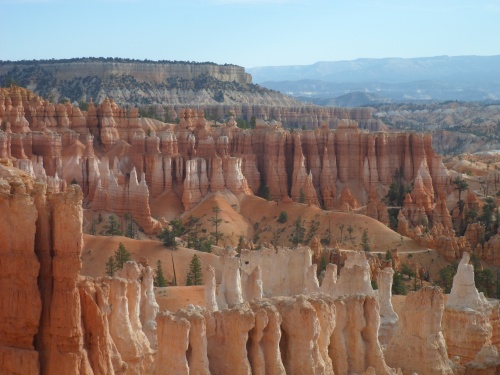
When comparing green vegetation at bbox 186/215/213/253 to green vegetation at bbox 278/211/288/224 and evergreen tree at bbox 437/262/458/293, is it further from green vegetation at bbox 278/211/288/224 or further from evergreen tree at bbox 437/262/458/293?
evergreen tree at bbox 437/262/458/293

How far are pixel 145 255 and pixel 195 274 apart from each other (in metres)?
5.52

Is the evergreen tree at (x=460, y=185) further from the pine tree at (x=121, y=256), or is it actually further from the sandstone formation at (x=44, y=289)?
the sandstone formation at (x=44, y=289)

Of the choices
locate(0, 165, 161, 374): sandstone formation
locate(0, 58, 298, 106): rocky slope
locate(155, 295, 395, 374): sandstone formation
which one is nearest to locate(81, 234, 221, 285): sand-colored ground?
locate(155, 295, 395, 374): sandstone formation

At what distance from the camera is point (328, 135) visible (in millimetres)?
77188

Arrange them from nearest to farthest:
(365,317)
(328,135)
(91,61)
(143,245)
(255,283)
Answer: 1. (365,317)
2. (255,283)
3. (143,245)
4. (328,135)
5. (91,61)

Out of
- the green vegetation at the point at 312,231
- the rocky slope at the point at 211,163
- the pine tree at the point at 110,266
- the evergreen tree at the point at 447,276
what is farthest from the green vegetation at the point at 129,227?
the evergreen tree at the point at 447,276

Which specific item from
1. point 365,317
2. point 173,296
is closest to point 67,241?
point 365,317

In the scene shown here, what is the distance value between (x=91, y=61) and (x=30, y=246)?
14865 centimetres

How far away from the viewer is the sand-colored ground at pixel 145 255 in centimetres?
4791

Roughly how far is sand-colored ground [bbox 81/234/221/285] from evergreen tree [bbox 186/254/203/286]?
3.05 ft

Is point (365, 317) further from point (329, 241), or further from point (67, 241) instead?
point (329, 241)

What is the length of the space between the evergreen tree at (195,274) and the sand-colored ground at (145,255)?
930 millimetres

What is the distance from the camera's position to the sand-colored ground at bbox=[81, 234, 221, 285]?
1886 inches

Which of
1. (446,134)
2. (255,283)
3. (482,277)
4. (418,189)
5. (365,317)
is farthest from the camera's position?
(446,134)
